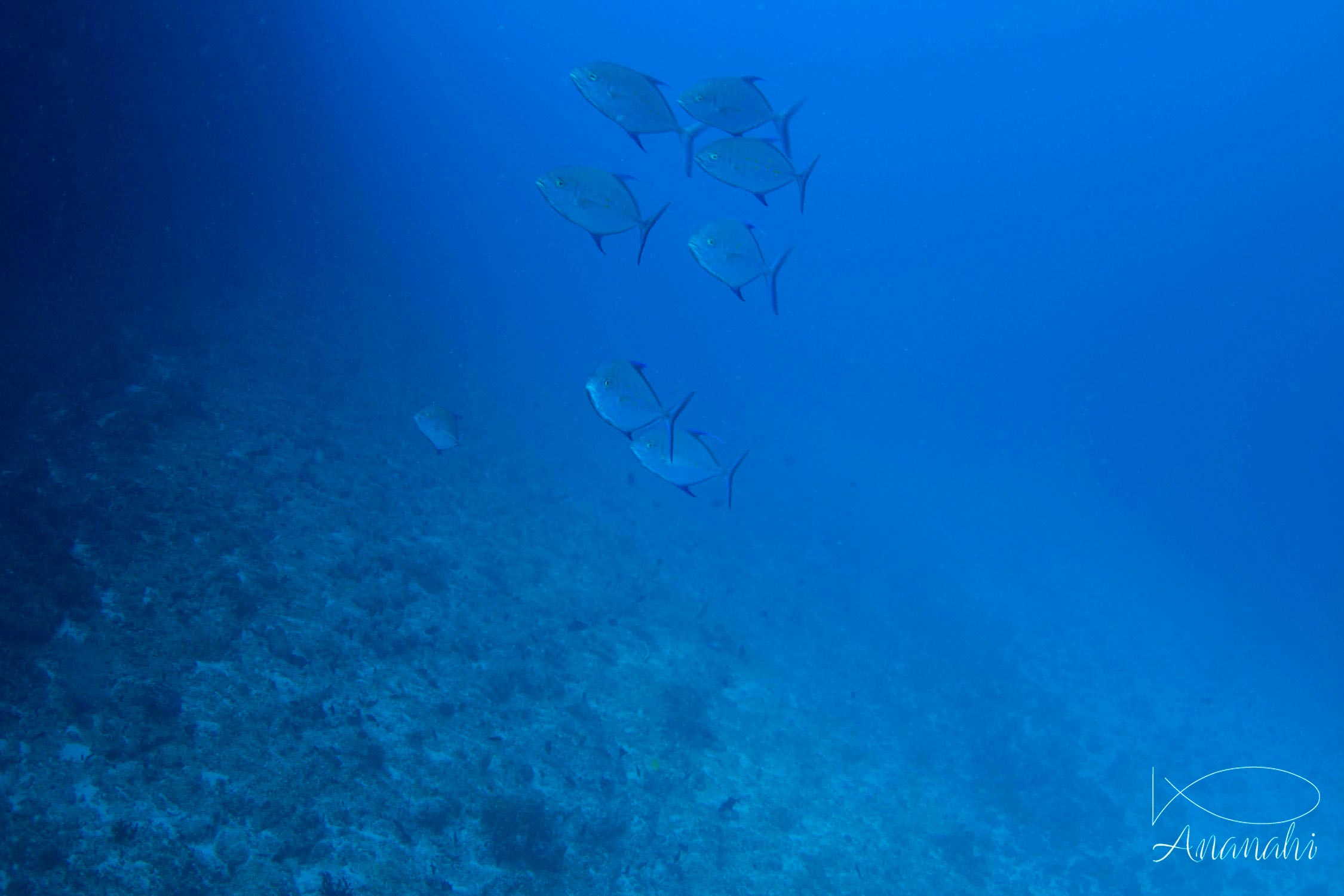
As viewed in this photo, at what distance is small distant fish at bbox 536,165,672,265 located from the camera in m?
3.86

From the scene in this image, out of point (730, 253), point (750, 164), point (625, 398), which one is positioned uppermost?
point (750, 164)

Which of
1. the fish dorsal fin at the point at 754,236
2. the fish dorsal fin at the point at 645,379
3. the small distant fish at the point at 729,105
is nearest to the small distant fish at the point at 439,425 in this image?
the fish dorsal fin at the point at 645,379

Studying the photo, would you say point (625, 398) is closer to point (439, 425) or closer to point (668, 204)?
point (668, 204)

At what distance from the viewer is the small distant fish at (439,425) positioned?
21.1ft

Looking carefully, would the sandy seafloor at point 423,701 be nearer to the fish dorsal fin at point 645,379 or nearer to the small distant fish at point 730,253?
the fish dorsal fin at point 645,379

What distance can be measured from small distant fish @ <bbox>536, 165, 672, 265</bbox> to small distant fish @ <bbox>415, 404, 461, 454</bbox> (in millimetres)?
3311

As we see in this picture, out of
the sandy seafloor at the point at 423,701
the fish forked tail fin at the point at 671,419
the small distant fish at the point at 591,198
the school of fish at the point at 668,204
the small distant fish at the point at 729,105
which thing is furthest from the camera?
the sandy seafloor at the point at 423,701

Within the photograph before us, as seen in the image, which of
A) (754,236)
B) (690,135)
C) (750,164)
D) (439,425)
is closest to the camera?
(690,135)

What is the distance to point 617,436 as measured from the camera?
23.6 meters

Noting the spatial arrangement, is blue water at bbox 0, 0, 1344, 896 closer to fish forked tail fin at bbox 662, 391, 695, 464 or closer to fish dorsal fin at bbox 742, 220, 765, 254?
fish forked tail fin at bbox 662, 391, 695, 464

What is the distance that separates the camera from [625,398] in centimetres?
372

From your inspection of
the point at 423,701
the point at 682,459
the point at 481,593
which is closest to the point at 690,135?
the point at 682,459

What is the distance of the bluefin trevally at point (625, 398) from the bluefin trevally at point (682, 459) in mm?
277

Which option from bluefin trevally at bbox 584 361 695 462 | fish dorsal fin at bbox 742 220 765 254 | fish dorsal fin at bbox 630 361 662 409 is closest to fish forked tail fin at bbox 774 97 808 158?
fish dorsal fin at bbox 742 220 765 254
